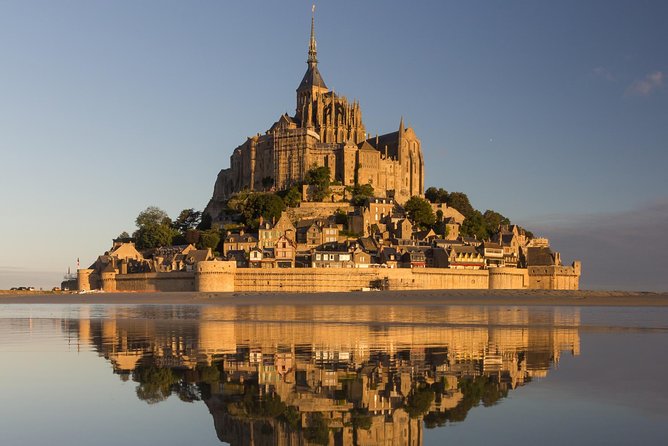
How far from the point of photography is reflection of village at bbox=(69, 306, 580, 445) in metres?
13.2

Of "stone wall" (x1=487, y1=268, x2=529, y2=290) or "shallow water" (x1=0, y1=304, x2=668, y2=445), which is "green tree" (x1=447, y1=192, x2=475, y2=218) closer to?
"stone wall" (x1=487, y1=268, x2=529, y2=290)

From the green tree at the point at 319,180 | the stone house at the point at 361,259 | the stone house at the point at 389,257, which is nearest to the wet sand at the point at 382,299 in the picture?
the stone house at the point at 361,259

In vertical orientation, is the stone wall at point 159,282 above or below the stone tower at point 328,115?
below

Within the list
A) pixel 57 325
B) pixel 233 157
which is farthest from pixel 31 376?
pixel 233 157

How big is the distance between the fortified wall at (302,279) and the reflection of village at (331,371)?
156 ft

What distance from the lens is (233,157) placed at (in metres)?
118

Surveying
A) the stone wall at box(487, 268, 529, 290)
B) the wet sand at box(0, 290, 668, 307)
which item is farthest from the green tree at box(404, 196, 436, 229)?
the wet sand at box(0, 290, 668, 307)

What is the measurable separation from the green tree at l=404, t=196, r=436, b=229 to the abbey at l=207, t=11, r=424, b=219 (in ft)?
18.3

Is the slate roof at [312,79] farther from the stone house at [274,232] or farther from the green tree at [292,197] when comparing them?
the stone house at [274,232]

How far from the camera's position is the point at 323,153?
108125mm

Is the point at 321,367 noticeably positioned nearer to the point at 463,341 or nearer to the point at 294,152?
the point at 463,341

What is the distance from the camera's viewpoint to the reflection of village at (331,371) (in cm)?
1320

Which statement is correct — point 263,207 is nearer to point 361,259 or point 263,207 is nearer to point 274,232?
point 274,232

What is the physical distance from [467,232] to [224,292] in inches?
1516
